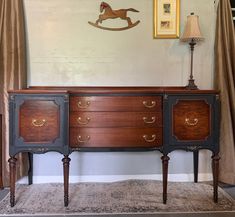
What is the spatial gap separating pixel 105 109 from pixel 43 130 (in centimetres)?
52

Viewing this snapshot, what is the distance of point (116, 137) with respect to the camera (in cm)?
257

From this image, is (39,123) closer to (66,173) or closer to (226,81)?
(66,173)

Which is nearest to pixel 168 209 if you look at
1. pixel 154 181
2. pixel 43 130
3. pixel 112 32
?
pixel 154 181

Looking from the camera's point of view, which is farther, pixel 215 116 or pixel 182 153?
pixel 182 153

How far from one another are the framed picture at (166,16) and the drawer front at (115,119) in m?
0.98

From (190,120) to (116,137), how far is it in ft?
2.04

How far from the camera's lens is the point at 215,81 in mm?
3092

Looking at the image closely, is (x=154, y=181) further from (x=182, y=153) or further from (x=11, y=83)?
(x=11, y=83)

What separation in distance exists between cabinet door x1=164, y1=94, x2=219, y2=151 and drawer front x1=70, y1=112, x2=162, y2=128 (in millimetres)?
107

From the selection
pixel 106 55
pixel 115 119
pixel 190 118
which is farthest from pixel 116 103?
pixel 106 55

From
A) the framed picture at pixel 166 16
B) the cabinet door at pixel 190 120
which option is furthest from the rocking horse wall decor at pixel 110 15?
the cabinet door at pixel 190 120

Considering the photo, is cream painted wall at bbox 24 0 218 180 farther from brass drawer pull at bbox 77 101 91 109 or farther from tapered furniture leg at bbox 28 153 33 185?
brass drawer pull at bbox 77 101 91 109

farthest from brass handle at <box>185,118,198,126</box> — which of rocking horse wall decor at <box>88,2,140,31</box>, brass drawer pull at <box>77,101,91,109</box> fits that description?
rocking horse wall decor at <box>88,2,140,31</box>

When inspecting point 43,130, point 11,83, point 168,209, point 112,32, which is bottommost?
point 168,209
